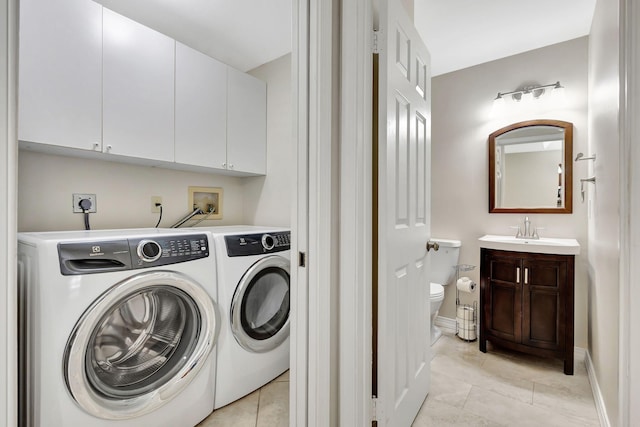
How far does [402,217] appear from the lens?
1379mm

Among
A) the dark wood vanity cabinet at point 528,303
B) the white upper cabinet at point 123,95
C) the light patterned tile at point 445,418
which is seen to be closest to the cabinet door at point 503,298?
the dark wood vanity cabinet at point 528,303

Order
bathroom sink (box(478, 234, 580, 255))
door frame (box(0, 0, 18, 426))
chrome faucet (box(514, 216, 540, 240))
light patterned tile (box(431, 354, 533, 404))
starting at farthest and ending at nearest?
chrome faucet (box(514, 216, 540, 240)) < bathroom sink (box(478, 234, 580, 255)) < light patterned tile (box(431, 354, 533, 404)) < door frame (box(0, 0, 18, 426))

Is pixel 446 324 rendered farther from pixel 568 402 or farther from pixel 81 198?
pixel 81 198

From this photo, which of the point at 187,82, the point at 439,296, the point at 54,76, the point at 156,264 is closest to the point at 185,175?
the point at 187,82

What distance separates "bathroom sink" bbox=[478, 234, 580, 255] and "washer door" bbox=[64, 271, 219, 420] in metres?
1.92

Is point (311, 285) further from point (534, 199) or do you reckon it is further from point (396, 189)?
point (534, 199)

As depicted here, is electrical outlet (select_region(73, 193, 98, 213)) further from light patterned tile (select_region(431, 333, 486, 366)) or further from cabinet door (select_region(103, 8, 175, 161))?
light patterned tile (select_region(431, 333, 486, 366))

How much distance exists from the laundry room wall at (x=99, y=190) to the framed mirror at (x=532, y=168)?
2.33 meters

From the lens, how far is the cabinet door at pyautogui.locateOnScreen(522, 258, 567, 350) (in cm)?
208

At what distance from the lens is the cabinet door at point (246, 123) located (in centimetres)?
241

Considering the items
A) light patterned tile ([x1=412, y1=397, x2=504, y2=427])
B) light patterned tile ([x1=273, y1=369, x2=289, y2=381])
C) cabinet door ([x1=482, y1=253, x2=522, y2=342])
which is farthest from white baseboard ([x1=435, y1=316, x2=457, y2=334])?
light patterned tile ([x1=273, y1=369, x2=289, y2=381])

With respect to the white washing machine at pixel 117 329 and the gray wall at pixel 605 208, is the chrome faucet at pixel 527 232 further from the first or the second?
the white washing machine at pixel 117 329

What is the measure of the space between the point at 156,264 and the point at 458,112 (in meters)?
2.59

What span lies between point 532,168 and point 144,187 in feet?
9.47
